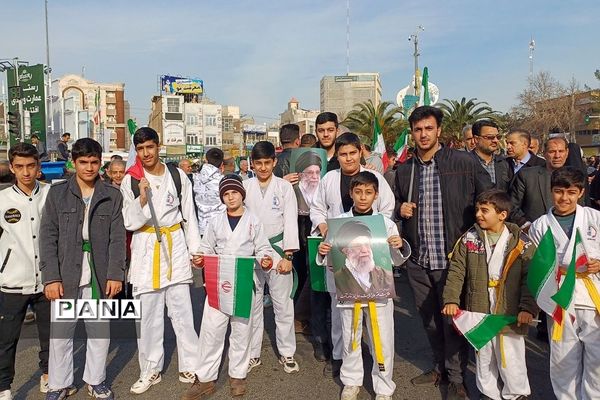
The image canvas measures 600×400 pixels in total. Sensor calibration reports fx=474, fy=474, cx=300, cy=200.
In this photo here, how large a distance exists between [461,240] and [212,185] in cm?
466

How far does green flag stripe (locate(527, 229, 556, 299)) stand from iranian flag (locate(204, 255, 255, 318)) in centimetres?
201

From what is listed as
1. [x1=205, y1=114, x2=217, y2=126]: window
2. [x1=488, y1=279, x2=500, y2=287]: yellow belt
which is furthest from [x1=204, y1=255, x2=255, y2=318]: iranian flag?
[x1=205, y1=114, x2=217, y2=126]: window

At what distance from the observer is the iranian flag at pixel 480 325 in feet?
10.7

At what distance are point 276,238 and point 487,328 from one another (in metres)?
1.88

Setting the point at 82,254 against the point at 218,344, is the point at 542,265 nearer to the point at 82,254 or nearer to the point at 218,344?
the point at 218,344

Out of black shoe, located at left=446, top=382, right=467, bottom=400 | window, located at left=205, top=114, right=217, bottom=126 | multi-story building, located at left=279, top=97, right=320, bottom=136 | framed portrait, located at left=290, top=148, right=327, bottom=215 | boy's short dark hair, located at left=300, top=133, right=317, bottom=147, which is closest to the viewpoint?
black shoe, located at left=446, top=382, right=467, bottom=400

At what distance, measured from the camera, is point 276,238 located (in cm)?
427

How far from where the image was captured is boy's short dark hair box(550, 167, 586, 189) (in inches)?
128

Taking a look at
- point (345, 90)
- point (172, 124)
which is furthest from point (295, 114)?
point (172, 124)

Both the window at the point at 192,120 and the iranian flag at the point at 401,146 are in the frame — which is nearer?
the iranian flag at the point at 401,146

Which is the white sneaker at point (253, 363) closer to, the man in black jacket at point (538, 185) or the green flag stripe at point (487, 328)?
the green flag stripe at point (487, 328)

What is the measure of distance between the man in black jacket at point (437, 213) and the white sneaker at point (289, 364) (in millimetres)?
1233

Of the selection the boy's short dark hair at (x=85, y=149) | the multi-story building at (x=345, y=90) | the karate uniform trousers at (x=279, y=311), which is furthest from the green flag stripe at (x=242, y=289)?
the multi-story building at (x=345, y=90)

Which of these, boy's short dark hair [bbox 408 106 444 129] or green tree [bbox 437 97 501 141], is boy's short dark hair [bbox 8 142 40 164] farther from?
green tree [bbox 437 97 501 141]
